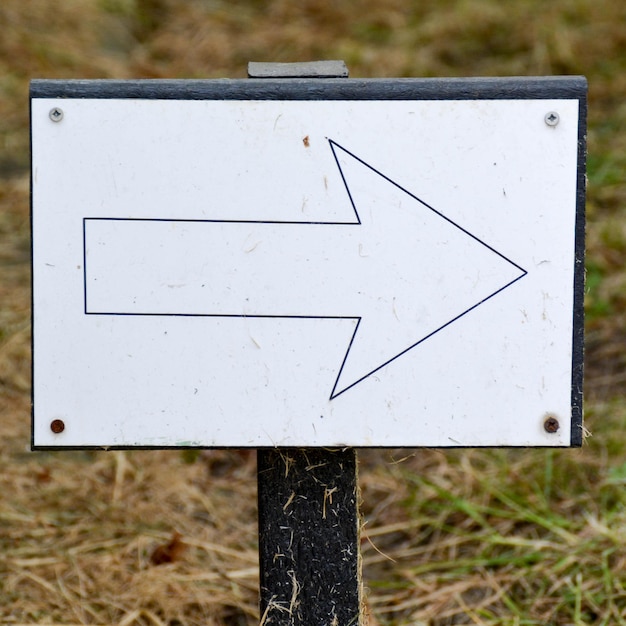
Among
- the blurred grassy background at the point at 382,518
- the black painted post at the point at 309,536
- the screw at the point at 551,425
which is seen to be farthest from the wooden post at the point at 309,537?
the screw at the point at 551,425

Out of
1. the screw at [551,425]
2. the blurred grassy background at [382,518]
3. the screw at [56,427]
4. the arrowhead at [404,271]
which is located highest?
the arrowhead at [404,271]

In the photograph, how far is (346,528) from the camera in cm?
115

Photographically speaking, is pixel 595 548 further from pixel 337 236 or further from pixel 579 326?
pixel 337 236

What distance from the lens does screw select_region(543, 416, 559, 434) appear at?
1048mm

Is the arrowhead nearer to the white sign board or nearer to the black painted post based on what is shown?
the white sign board

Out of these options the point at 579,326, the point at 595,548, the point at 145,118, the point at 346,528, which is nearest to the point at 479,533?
the point at 595,548

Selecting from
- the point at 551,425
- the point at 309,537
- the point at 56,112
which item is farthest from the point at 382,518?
the point at 56,112

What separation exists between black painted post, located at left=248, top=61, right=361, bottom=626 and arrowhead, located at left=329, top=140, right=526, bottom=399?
0.46 feet

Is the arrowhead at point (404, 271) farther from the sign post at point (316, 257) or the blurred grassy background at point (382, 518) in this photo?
the blurred grassy background at point (382, 518)

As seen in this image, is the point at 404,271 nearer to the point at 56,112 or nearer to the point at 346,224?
the point at 346,224

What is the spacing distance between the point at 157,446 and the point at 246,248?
0.78ft

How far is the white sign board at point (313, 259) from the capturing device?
3.39ft

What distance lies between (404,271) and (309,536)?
0.35m

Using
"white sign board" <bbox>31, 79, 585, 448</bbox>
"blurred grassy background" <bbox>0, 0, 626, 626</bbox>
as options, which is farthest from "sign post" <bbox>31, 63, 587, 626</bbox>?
"blurred grassy background" <bbox>0, 0, 626, 626</bbox>
